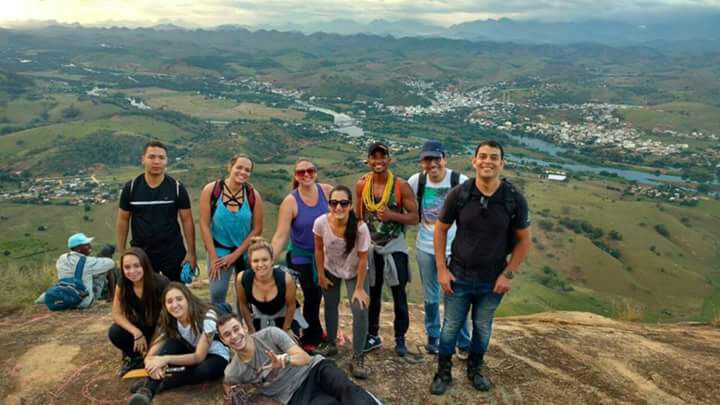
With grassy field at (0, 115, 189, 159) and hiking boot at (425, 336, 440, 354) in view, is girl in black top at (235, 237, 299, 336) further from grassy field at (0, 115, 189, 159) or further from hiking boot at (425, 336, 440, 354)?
grassy field at (0, 115, 189, 159)

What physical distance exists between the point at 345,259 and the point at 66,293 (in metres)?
4.70

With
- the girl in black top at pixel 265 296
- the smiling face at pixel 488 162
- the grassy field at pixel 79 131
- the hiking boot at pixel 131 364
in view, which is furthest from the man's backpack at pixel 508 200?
the grassy field at pixel 79 131

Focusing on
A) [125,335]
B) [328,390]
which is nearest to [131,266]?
[125,335]

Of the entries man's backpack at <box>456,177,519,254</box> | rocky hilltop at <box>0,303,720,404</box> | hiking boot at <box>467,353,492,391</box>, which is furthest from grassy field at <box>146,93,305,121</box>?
man's backpack at <box>456,177,519,254</box>

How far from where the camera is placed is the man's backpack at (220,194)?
191 inches

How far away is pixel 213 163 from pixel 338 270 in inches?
2763

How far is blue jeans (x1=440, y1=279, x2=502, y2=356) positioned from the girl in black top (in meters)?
1.48

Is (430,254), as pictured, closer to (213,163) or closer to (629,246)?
(629,246)

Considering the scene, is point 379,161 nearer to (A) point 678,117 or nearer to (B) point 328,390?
(B) point 328,390

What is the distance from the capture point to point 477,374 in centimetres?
451

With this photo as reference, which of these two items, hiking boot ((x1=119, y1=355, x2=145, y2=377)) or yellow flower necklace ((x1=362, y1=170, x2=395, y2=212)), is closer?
yellow flower necklace ((x1=362, y1=170, x2=395, y2=212))

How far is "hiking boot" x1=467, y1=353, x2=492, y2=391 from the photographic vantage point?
4473 millimetres

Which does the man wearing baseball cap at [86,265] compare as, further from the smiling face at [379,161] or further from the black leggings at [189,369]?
the smiling face at [379,161]

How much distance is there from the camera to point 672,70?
193 m
